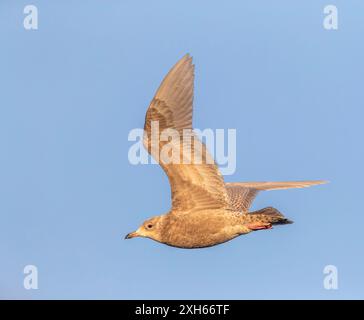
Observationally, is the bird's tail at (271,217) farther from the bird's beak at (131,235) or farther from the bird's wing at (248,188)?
the bird's beak at (131,235)

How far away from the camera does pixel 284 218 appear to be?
1209cm

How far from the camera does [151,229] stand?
12.6 meters

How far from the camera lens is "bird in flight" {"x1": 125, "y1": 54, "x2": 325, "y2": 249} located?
11992 mm

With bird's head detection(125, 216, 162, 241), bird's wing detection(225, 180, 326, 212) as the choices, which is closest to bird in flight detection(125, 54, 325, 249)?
bird's head detection(125, 216, 162, 241)

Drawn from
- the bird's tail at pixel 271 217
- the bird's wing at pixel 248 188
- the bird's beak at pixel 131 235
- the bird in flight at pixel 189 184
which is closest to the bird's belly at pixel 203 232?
the bird in flight at pixel 189 184

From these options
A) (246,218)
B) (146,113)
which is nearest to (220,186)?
(246,218)

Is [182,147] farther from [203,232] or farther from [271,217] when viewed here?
[271,217]

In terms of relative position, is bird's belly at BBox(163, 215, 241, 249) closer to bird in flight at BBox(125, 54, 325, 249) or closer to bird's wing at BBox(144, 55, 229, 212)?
bird in flight at BBox(125, 54, 325, 249)

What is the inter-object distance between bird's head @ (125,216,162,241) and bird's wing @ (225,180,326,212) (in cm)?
113

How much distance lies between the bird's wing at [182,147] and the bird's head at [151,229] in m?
0.43

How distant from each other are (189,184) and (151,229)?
0.90 m

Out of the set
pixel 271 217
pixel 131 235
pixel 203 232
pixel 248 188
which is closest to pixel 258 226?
pixel 271 217

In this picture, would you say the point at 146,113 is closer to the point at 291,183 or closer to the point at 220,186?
the point at 220,186

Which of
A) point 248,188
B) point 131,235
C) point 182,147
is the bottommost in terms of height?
point 131,235
